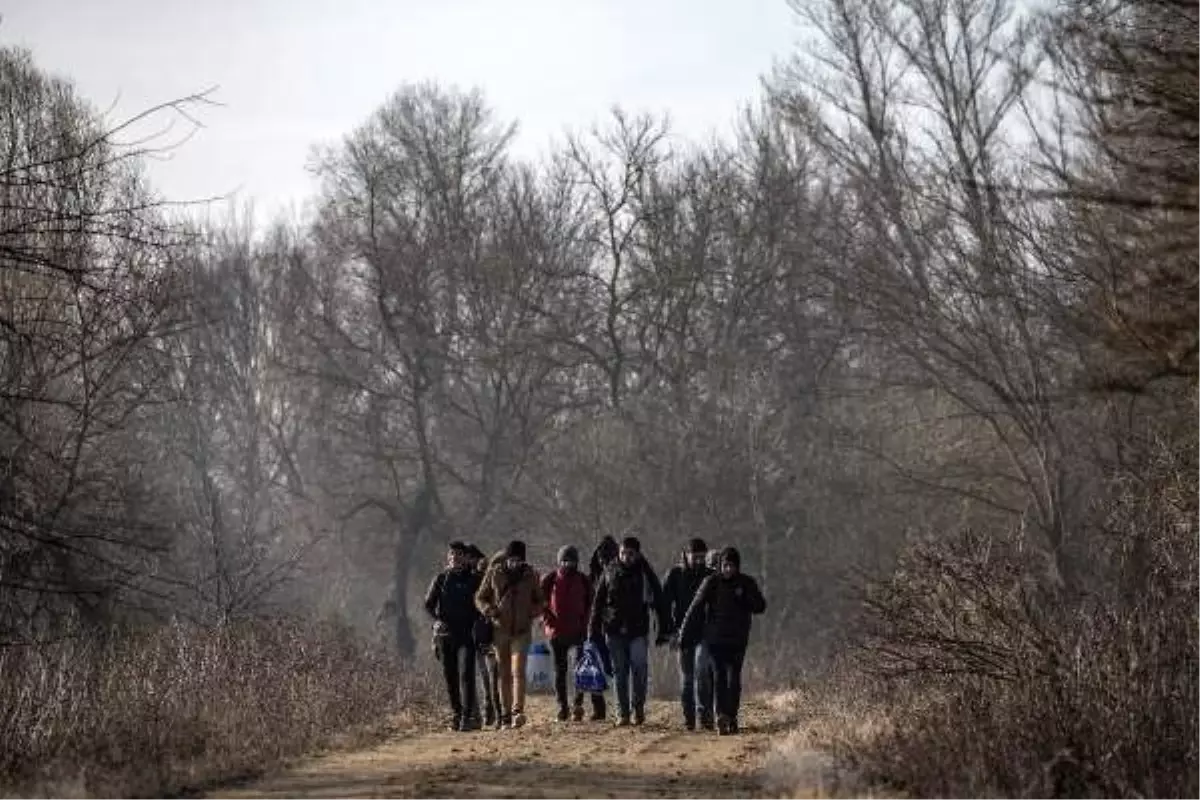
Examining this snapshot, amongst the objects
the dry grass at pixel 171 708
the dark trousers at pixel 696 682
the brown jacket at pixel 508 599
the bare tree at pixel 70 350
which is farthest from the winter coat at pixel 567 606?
the bare tree at pixel 70 350

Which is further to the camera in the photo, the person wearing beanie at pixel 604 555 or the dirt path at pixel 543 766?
the person wearing beanie at pixel 604 555

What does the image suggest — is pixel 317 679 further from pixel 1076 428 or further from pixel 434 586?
pixel 1076 428

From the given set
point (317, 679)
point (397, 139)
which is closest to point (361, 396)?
point (397, 139)

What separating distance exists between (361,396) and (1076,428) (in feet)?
74.0

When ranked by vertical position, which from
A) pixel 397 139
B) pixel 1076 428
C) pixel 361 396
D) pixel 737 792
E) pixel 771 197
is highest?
pixel 397 139

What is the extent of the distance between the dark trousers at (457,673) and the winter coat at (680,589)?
2115 millimetres

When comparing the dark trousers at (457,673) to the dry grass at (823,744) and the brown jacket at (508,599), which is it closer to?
the brown jacket at (508,599)

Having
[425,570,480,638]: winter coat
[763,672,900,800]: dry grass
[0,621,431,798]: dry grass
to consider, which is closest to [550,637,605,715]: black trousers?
[425,570,480,638]: winter coat

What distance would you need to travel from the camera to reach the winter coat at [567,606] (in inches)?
696

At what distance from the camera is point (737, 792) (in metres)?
11.0

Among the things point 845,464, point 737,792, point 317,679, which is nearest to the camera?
point 737,792

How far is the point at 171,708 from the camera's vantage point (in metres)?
14.4

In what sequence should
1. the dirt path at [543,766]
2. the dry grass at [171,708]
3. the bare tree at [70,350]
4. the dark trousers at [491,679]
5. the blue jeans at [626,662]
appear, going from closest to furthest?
the bare tree at [70,350]
the dirt path at [543,766]
the dry grass at [171,708]
the blue jeans at [626,662]
the dark trousers at [491,679]

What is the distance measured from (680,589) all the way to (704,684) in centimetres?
106
